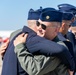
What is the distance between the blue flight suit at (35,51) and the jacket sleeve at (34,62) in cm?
5

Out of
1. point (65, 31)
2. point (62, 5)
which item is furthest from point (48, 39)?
point (62, 5)

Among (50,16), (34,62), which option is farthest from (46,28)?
(34,62)

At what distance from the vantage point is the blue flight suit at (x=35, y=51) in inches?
99.9

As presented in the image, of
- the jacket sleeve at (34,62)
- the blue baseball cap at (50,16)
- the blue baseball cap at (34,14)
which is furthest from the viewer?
the blue baseball cap at (34,14)

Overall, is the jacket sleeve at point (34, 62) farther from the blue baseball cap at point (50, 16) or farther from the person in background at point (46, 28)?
the blue baseball cap at point (50, 16)

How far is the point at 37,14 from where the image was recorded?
300 centimetres

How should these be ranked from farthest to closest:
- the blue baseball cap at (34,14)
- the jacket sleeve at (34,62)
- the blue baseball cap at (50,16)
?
the blue baseball cap at (34,14)
the blue baseball cap at (50,16)
the jacket sleeve at (34,62)

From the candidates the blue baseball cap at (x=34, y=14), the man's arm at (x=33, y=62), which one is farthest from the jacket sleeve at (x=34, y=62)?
the blue baseball cap at (x=34, y=14)

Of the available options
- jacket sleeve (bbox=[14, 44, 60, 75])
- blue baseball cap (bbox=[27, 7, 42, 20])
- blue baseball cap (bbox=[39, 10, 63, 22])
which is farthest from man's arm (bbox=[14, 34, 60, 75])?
blue baseball cap (bbox=[27, 7, 42, 20])

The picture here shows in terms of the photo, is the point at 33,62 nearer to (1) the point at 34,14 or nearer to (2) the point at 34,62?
→ (2) the point at 34,62

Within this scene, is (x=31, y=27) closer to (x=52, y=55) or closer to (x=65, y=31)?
(x=52, y=55)

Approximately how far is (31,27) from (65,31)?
1.21 metres

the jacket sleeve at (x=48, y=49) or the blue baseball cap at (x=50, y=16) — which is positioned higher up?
the blue baseball cap at (x=50, y=16)

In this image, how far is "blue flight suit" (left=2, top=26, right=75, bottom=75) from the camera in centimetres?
254
